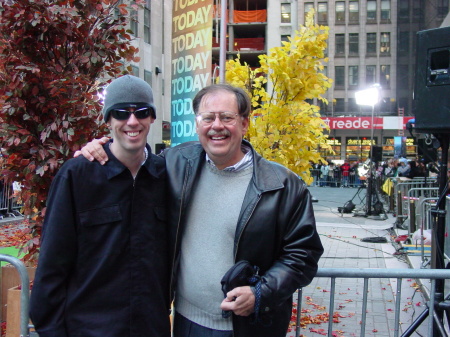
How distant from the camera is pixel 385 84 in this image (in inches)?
1948

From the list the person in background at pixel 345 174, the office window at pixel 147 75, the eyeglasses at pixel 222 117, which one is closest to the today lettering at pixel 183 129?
the eyeglasses at pixel 222 117

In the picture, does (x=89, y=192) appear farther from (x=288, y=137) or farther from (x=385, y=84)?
(x=385, y=84)

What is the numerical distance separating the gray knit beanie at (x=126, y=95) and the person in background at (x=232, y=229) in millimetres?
213

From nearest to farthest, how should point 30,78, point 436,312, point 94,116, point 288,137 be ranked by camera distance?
1. point 30,78
2. point 94,116
3. point 436,312
4. point 288,137

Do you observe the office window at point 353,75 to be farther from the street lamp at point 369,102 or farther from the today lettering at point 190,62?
the today lettering at point 190,62

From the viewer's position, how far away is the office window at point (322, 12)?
50438 millimetres

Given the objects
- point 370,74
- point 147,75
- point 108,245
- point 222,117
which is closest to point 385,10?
point 370,74

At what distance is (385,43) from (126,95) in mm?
52361

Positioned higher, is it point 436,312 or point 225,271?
point 225,271

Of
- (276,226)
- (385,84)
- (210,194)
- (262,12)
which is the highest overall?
(262,12)

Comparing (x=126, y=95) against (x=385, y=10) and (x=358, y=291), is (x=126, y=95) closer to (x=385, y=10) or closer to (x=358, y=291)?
(x=358, y=291)

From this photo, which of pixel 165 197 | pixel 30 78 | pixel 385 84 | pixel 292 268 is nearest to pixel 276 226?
pixel 292 268

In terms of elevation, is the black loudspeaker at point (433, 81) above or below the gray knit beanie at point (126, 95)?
above

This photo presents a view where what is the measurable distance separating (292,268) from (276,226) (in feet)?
0.67
